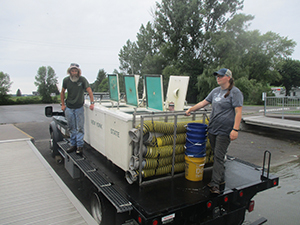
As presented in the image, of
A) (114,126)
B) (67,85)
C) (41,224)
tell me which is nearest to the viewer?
(41,224)

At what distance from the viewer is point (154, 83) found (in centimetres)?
380

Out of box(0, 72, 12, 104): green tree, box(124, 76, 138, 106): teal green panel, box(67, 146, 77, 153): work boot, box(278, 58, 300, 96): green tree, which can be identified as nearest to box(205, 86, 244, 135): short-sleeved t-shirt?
box(124, 76, 138, 106): teal green panel

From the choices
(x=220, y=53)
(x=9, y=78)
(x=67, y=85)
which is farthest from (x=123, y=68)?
(x=67, y=85)

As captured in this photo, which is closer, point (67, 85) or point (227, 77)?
point (227, 77)

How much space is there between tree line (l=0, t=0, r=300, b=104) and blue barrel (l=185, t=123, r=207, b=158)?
29428 millimetres

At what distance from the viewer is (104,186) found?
9.84ft

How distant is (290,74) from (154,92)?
242 feet

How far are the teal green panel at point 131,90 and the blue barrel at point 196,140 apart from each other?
5.19ft

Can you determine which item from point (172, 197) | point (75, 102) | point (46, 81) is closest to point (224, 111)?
point (172, 197)

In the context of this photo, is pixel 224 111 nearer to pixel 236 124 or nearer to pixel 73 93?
pixel 236 124

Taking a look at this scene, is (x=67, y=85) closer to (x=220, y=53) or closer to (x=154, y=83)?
(x=154, y=83)

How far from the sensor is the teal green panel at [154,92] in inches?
146

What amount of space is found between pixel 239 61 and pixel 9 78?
56743 millimetres

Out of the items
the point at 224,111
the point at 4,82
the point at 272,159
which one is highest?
the point at 4,82
